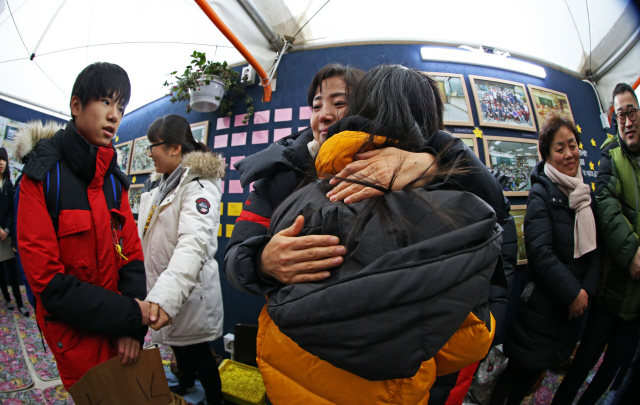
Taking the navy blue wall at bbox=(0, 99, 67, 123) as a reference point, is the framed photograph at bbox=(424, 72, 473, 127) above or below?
above

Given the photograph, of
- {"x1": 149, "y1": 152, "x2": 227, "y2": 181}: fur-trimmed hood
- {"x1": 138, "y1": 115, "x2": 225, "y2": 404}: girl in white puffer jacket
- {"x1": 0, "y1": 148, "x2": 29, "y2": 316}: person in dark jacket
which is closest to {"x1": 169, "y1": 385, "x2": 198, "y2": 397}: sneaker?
{"x1": 138, "y1": 115, "x2": 225, "y2": 404}: girl in white puffer jacket

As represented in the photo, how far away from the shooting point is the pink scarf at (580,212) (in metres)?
1.24

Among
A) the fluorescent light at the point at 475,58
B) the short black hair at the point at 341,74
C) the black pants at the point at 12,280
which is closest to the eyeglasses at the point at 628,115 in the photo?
the fluorescent light at the point at 475,58

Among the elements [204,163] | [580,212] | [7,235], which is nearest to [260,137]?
[204,163]

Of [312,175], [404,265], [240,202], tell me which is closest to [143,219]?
[240,202]

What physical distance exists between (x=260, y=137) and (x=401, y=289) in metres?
2.09

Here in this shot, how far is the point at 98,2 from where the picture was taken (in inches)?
63.9

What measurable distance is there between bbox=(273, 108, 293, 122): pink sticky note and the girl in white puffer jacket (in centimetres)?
81

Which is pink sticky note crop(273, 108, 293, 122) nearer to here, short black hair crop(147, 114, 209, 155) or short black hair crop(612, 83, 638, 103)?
short black hair crop(147, 114, 209, 155)

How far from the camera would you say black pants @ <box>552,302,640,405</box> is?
1.30m

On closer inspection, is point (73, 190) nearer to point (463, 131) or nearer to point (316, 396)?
point (316, 396)

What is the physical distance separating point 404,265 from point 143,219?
188 cm

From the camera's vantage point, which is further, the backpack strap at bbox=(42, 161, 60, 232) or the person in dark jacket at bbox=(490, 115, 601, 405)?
the person in dark jacket at bbox=(490, 115, 601, 405)

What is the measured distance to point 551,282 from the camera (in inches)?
51.1
